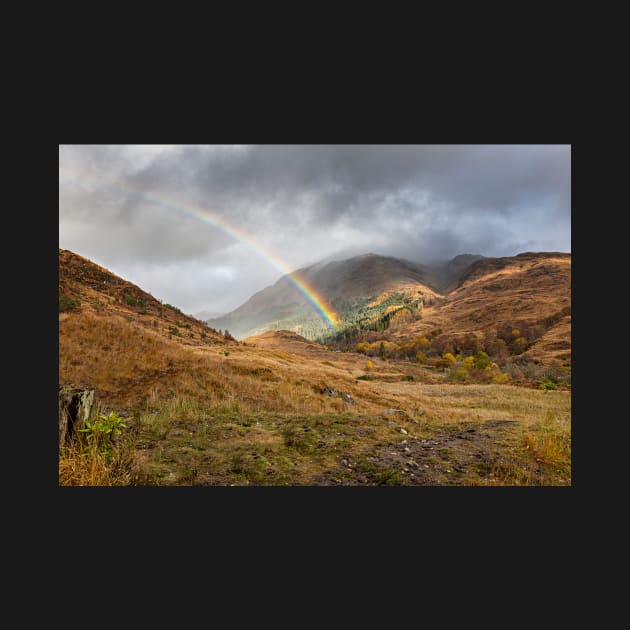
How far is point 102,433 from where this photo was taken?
14.7 feet

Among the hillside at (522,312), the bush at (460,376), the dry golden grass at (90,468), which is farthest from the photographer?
the hillside at (522,312)

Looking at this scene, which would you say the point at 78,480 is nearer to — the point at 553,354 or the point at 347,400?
the point at 347,400

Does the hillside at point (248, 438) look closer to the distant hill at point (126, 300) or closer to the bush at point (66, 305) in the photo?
the bush at point (66, 305)

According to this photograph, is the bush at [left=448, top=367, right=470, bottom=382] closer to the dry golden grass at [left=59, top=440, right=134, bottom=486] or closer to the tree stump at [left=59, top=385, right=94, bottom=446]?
the dry golden grass at [left=59, top=440, right=134, bottom=486]

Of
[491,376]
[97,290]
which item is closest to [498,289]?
[491,376]

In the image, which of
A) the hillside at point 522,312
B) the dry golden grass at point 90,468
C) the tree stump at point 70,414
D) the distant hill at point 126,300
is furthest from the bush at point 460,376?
the tree stump at point 70,414

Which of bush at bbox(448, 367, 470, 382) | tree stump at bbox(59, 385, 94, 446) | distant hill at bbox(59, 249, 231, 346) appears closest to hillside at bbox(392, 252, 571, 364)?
bush at bbox(448, 367, 470, 382)

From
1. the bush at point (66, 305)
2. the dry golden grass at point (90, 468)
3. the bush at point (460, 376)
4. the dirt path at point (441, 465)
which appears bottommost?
the bush at point (460, 376)

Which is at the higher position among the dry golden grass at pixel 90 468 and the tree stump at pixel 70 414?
the tree stump at pixel 70 414

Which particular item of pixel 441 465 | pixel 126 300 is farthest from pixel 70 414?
pixel 126 300

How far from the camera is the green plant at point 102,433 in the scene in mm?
4262

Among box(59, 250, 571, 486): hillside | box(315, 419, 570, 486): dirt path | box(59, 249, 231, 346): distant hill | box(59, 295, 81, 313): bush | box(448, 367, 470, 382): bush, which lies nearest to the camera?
box(59, 250, 571, 486): hillside

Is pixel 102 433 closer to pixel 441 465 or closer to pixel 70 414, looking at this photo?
pixel 70 414

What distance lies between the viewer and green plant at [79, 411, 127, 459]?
4262 mm
